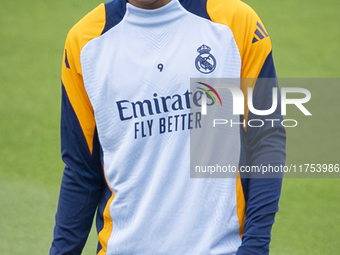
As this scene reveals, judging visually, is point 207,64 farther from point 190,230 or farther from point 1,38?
point 1,38

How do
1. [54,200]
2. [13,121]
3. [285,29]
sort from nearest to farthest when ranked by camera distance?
1. [54,200]
2. [13,121]
3. [285,29]

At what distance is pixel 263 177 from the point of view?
1275mm

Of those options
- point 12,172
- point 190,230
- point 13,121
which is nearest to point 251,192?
point 190,230

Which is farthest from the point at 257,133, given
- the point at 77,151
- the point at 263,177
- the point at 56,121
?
the point at 56,121

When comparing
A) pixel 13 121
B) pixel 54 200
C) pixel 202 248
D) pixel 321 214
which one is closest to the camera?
pixel 202 248

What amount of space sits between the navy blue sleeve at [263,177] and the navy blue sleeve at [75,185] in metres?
0.40

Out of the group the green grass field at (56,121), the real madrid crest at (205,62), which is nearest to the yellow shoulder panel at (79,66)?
A: the real madrid crest at (205,62)

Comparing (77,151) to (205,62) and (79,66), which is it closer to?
(79,66)

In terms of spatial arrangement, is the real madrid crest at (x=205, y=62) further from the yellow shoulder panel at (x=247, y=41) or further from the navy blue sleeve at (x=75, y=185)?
the navy blue sleeve at (x=75, y=185)

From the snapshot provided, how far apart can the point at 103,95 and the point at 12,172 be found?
2.67 meters

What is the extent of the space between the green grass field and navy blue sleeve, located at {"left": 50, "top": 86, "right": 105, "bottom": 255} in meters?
1.57

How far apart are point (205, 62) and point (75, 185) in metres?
0.48

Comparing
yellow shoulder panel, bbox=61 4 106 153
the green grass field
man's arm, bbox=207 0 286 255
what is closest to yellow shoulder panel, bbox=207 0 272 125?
man's arm, bbox=207 0 286 255

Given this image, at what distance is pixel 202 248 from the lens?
1.28m
